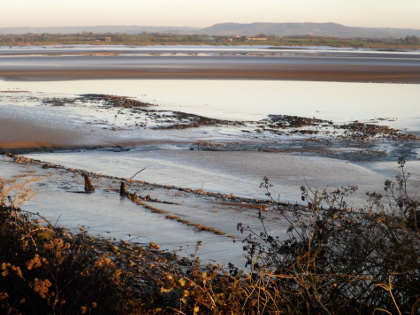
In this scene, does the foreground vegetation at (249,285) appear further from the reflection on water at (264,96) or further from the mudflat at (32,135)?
the reflection on water at (264,96)

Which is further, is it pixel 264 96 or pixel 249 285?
pixel 264 96

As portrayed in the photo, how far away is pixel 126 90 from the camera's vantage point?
27.9 metres

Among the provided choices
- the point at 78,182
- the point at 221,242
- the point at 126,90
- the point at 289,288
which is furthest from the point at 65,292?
the point at 126,90

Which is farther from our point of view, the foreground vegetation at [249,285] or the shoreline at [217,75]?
the shoreline at [217,75]

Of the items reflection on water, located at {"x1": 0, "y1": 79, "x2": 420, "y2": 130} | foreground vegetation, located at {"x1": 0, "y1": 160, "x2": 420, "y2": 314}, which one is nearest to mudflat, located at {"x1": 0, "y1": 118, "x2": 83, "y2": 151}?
reflection on water, located at {"x1": 0, "y1": 79, "x2": 420, "y2": 130}

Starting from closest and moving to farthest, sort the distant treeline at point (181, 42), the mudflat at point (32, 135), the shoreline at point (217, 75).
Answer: the mudflat at point (32, 135) → the shoreline at point (217, 75) → the distant treeline at point (181, 42)

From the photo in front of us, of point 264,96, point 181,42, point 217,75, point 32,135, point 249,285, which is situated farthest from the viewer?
point 181,42

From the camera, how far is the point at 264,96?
83.6 ft

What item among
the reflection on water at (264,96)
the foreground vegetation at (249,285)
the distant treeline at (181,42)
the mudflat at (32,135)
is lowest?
the mudflat at (32,135)

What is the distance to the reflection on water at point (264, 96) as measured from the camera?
66.2ft

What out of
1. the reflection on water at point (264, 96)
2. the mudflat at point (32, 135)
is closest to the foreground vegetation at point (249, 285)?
the mudflat at point (32, 135)

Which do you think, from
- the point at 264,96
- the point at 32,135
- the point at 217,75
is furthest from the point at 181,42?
the point at 32,135

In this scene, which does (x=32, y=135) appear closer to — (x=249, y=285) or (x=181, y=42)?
(x=249, y=285)

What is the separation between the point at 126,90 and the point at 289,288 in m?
24.8
